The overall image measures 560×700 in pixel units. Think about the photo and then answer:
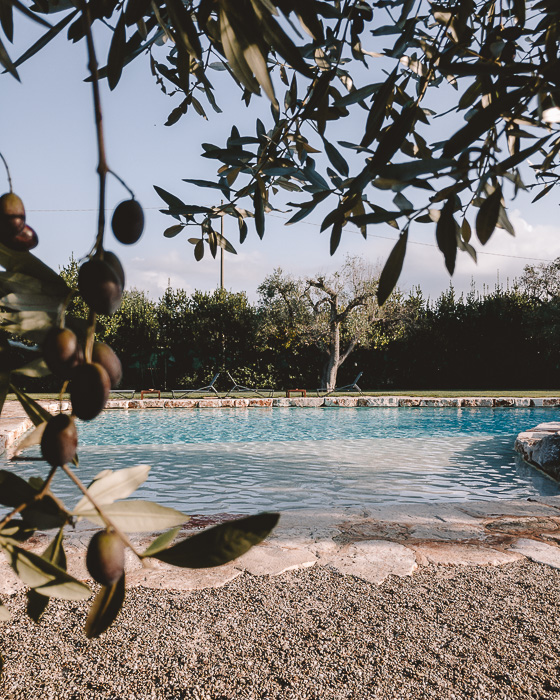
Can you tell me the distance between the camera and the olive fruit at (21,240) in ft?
1.40

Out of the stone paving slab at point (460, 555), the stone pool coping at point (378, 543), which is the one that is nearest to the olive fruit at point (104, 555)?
the stone pool coping at point (378, 543)

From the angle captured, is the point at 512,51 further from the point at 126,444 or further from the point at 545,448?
the point at 126,444

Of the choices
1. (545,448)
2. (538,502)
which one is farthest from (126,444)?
(538,502)

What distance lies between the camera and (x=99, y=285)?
0.36m

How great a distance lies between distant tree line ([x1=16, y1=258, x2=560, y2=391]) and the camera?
71.8ft

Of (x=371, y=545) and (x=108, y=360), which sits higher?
(x=108, y=360)

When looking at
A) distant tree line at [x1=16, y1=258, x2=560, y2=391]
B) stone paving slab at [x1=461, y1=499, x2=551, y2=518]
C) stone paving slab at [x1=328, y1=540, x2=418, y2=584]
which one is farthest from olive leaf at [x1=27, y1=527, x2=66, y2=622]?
distant tree line at [x1=16, y1=258, x2=560, y2=391]

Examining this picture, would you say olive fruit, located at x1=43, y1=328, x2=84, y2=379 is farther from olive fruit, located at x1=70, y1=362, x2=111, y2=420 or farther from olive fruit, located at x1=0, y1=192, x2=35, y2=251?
olive fruit, located at x1=0, y1=192, x2=35, y2=251

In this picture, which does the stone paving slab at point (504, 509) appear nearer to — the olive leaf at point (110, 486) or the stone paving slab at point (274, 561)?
the stone paving slab at point (274, 561)

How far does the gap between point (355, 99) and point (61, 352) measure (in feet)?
3.55

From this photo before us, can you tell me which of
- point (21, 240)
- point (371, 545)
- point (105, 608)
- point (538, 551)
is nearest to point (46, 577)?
point (105, 608)

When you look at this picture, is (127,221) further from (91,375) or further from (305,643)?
(305,643)

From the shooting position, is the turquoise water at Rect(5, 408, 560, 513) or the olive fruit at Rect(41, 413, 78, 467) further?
the turquoise water at Rect(5, 408, 560, 513)

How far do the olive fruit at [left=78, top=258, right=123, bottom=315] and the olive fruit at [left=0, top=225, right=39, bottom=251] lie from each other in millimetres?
99
